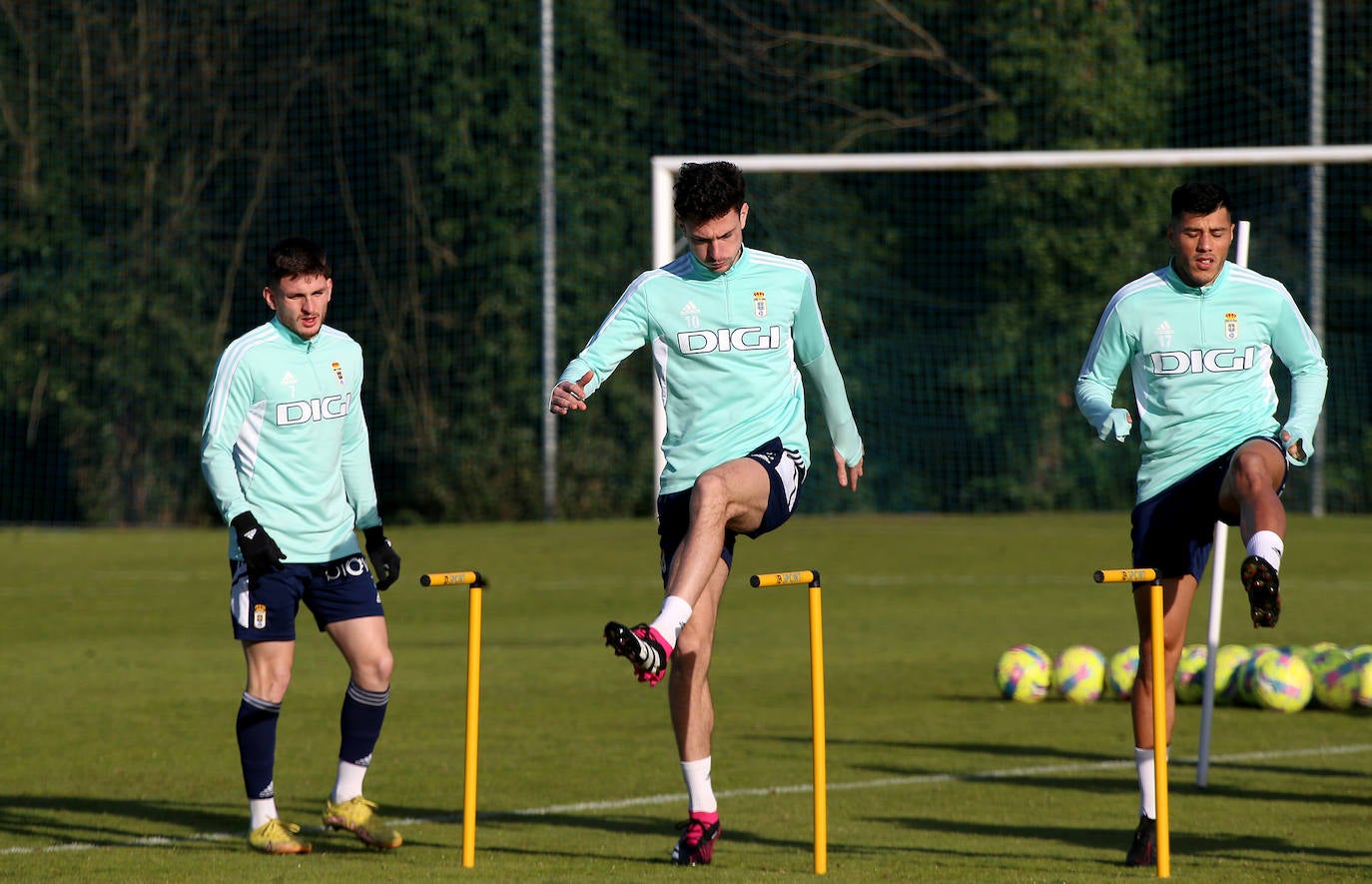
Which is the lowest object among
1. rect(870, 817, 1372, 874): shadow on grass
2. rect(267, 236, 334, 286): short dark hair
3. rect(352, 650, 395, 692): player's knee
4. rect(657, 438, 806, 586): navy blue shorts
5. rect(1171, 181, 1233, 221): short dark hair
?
rect(870, 817, 1372, 874): shadow on grass

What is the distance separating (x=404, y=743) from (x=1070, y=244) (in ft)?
58.3

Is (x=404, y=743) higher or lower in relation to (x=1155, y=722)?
lower

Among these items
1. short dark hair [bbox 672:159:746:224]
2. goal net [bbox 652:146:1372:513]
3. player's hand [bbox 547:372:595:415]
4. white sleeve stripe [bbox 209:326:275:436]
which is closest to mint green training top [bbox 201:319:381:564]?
white sleeve stripe [bbox 209:326:275:436]

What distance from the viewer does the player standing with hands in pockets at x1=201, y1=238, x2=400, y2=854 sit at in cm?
700

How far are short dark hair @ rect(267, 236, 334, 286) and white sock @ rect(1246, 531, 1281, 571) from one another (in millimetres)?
→ 3333

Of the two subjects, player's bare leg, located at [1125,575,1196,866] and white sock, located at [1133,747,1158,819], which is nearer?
white sock, located at [1133,747,1158,819]

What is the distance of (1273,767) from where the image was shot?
28.6 ft

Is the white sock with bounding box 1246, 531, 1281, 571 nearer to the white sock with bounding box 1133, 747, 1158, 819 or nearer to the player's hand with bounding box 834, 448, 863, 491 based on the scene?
the white sock with bounding box 1133, 747, 1158, 819

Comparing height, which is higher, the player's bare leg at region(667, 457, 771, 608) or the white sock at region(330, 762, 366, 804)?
the player's bare leg at region(667, 457, 771, 608)

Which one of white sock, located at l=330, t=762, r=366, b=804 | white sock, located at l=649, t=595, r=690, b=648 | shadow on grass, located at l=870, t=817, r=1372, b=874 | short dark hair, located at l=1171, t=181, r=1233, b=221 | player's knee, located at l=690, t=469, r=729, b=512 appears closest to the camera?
white sock, located at l=649, t=595, r=690, b=648

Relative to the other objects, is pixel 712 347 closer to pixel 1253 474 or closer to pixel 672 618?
pixel 672 618

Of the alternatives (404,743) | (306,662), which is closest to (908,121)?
(306,662)

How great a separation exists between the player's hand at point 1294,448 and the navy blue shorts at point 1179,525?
0.59 feet

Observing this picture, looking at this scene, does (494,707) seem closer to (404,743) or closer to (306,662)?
(404,743)
